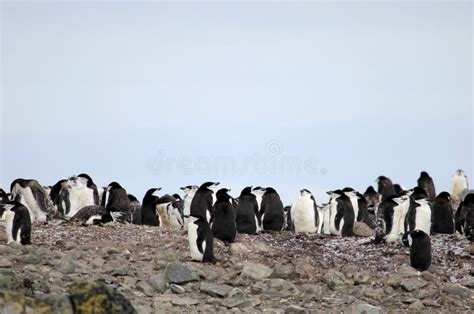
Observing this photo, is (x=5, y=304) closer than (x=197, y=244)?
Yes

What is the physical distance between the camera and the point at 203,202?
1931 centimetres

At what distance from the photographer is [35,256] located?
608 inches

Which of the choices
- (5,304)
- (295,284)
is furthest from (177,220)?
(5,304)

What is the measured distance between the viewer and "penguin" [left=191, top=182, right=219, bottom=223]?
19250mm

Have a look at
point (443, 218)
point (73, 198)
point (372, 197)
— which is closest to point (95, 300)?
point (73, 198)

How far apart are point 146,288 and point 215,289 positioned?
1.23m

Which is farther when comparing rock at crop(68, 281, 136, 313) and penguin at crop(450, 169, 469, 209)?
penguin at crop(450, 169, 469, 209)

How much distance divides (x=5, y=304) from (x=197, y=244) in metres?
6.39

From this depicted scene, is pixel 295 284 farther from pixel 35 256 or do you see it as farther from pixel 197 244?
pixel 35 256

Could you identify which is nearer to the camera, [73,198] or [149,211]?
[73,198]

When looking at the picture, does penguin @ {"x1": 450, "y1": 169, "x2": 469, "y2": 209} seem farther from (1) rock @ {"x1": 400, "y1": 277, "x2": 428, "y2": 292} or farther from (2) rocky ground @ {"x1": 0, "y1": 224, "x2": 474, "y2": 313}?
(1) rock @ {"x1": 400, "y1": 277, "x2": 428, "y2": 292}

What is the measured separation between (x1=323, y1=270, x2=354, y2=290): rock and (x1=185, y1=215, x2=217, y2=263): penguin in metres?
2.25

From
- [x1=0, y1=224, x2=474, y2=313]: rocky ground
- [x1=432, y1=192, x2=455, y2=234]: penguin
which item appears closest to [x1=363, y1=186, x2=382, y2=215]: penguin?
[x1=432, y1=192, x2=455, y2=234]: penguin

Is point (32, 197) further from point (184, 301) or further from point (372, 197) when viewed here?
point (372, 197)
